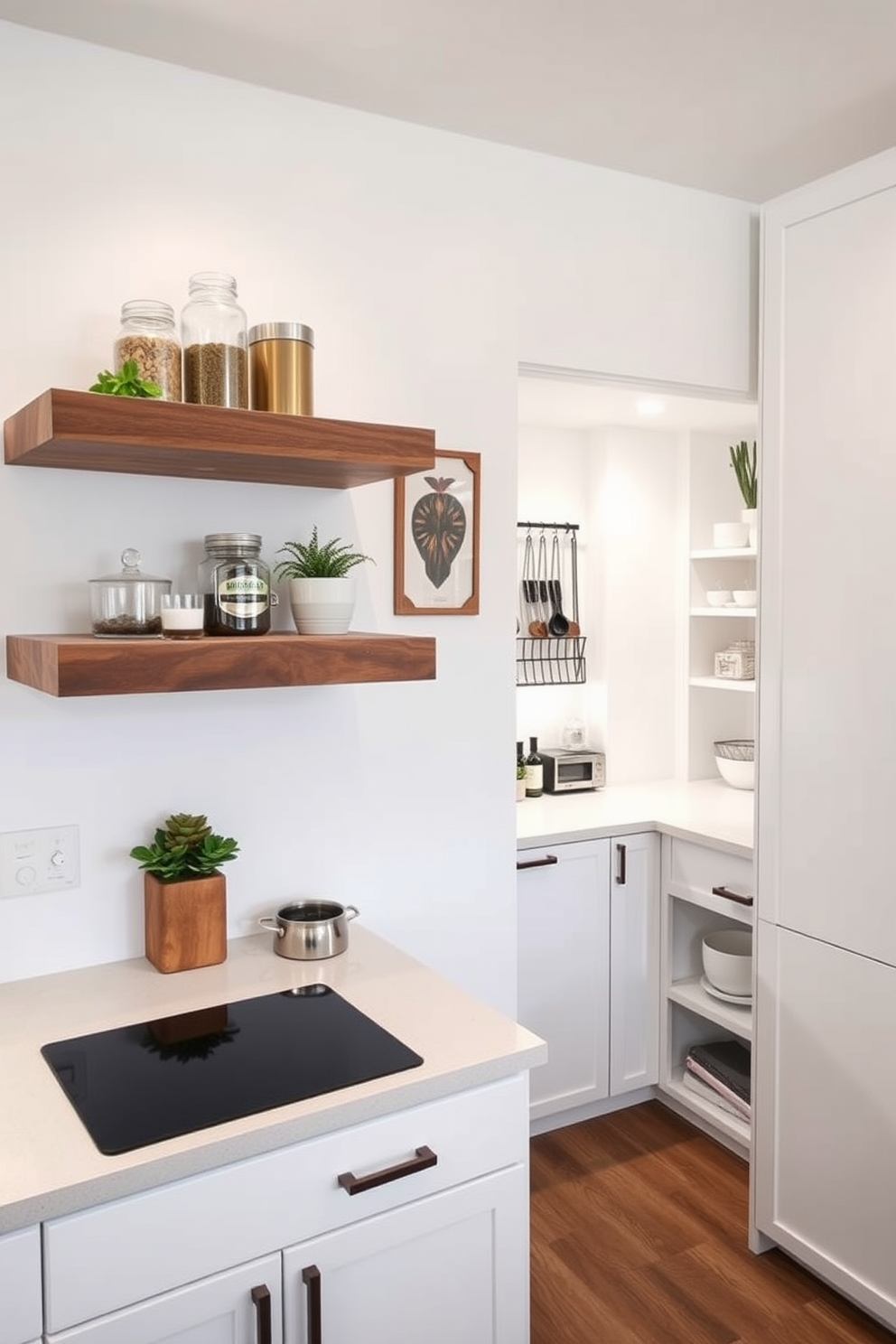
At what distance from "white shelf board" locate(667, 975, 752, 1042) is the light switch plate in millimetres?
1739

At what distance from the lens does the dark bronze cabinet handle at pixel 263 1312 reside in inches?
51.6

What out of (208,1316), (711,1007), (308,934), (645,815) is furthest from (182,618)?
(711,1007)

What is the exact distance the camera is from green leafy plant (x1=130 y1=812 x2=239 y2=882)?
1839 millimetres

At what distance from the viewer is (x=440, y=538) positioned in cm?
215

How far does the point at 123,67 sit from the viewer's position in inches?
71.1

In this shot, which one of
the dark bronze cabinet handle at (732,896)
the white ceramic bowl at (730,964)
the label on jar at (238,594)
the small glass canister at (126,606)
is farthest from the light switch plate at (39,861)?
the white ceramic bowl at (730,964)

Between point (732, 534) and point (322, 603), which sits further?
point (732, 534)

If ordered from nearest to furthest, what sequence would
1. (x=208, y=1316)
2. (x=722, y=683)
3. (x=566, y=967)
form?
(x=208, y=1316)
(x=566, y=967)
(x=722, y=683)

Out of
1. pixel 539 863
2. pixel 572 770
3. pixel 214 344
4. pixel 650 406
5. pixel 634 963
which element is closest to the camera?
pixel 214 344

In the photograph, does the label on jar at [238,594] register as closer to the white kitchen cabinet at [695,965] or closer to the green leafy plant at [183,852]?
the green leafy plant at [183,852]

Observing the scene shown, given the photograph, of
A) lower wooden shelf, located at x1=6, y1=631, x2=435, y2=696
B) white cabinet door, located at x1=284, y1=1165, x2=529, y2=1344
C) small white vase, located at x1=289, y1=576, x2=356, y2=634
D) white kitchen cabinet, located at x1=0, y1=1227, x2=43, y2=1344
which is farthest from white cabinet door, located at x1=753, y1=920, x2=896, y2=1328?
white kitchen cabinet, located at x1=0, y1=1227, x2=43, y2=1344

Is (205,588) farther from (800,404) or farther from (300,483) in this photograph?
(800,404)

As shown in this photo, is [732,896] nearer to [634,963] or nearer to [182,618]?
[634,963]

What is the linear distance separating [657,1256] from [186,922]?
1418 millimetres
